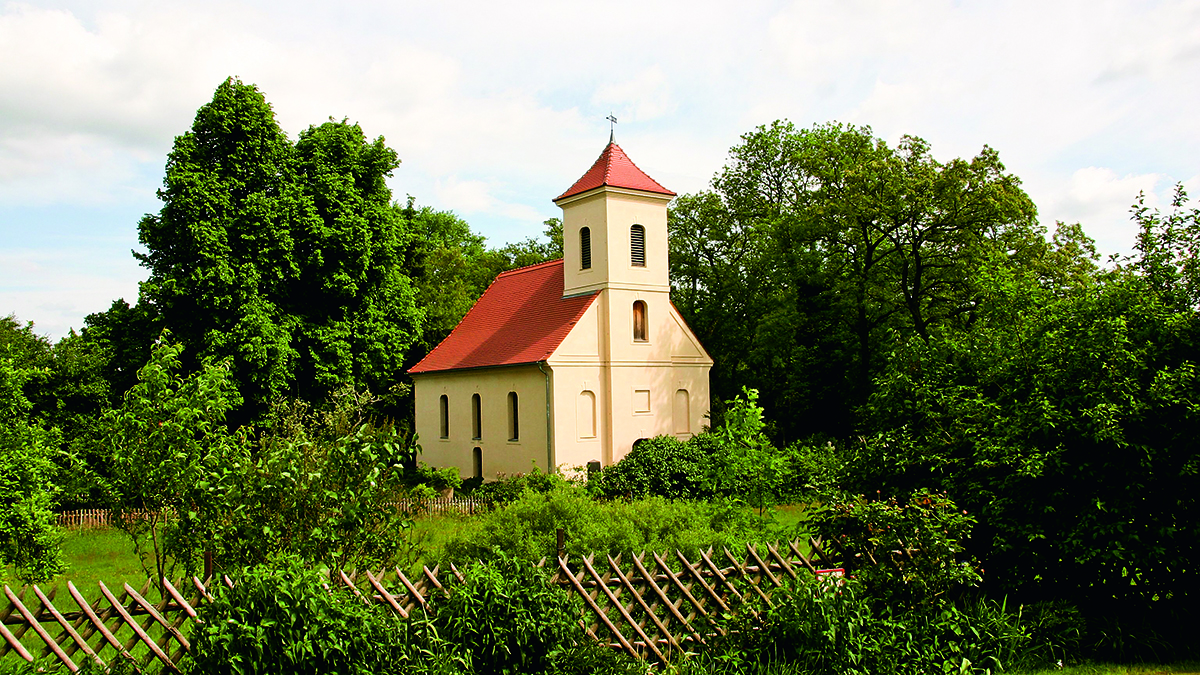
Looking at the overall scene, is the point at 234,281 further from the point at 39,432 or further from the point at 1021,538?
the point at 1021,538

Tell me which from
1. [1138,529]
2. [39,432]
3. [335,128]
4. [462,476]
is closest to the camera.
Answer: [1138,529]

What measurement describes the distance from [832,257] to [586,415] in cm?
1182

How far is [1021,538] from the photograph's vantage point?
9.39 metres

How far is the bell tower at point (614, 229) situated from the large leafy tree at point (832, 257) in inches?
184

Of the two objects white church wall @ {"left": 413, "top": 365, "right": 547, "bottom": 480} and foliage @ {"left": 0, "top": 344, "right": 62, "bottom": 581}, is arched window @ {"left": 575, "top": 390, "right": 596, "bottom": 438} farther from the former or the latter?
foliage @ {"left": 0, "top": 344, "right": 62, "bottom": 581}

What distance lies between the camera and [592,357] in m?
31.6

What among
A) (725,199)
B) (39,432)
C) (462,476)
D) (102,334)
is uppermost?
(725,199)

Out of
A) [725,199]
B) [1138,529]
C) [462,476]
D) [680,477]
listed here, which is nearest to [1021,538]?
[1138,529]

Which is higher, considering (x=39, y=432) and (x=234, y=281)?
(x=234, y=281)

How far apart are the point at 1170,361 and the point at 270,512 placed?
9629mm

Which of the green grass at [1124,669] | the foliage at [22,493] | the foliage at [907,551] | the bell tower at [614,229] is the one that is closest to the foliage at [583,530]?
the foliage at [907,551]

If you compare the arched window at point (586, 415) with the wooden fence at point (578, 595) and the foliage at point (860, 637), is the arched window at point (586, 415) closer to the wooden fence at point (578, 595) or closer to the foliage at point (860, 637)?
the wooden fence at point (578, 595)

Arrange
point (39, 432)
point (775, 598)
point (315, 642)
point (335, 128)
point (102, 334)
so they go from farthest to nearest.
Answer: point (335, 128) → point (102, 334) → point (39, 432) → point (775, 598) → point (315, 642)

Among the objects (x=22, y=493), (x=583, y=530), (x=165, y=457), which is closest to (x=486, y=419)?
(x=22, y=493)
